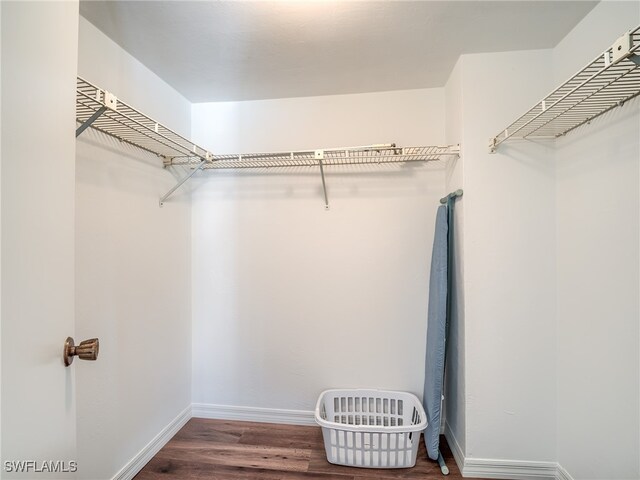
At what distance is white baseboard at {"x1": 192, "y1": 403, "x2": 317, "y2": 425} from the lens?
79.0 inches

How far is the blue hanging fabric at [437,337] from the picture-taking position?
1.65m

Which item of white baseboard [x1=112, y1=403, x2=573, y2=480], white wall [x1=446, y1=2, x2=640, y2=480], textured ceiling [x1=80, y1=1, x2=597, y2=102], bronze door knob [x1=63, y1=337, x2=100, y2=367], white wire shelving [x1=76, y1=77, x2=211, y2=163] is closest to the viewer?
bronze door knob [x1=63, y1=337, x2=100, y2=367]

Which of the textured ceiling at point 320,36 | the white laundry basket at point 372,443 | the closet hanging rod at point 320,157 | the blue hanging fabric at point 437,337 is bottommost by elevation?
the white laundry basket at point 372,443

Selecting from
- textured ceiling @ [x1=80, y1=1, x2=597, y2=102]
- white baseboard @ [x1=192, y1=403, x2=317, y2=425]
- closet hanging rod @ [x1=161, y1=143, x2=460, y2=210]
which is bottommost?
white baseboard @ [x1=192, y1=403, x2=317, y2=425]

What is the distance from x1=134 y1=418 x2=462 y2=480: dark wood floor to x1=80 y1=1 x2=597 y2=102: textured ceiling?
2.25 m

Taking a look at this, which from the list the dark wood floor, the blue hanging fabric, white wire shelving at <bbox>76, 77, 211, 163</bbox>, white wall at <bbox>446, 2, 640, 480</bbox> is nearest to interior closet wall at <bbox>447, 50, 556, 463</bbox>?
white wall at <bbox>446, 2, 640, 480</bbox>

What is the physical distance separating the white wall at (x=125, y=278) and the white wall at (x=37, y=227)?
0.63 meters

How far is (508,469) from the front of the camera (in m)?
1.54

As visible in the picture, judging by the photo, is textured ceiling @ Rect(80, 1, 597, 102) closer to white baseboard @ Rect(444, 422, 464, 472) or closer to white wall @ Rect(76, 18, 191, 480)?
white wall @ Rect(76, 18, 191, 480)

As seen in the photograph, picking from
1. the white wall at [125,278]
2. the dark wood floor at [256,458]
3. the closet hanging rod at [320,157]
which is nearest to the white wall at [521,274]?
the closet hanging rod at [320,157]

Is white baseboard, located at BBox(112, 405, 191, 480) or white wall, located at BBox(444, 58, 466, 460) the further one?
white wall, located at BBox(444, 58, 466, 460)

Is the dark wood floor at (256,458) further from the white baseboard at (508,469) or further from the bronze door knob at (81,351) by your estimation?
the bronze door knob at (81,351)

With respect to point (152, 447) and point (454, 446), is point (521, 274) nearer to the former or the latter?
point (454, 446)

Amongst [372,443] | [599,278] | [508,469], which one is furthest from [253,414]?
[599,278]
